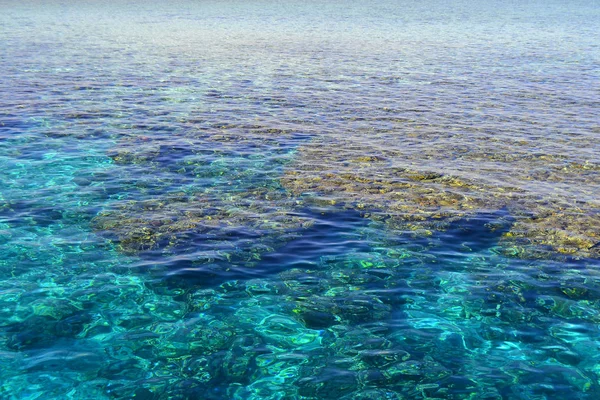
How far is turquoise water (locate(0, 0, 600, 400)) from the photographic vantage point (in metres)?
10.6

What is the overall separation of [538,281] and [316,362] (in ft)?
20.4

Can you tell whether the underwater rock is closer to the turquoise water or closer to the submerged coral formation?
the turquoise water

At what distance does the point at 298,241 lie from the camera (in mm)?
15688

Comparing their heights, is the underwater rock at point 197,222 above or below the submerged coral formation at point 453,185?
below

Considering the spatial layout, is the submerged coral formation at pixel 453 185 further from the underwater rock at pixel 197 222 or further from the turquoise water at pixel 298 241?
the underwater rock at pixel 197 222

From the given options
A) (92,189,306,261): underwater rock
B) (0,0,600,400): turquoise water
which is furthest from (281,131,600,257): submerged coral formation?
(92,189,306,261): underwater rock

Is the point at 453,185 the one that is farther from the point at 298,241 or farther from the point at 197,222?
the point at 197,222

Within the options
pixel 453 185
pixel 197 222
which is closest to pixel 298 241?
pixel 197 222

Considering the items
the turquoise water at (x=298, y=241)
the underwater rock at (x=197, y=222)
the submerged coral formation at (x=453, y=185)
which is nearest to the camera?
the turquoise water at (x=298, y=241)

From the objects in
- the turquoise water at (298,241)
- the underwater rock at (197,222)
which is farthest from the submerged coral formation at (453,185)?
the underwater rock at (197,222)

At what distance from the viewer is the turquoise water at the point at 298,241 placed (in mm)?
10562

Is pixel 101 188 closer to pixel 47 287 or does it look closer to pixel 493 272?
pixel 47 287

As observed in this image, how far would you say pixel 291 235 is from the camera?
16.0 meters

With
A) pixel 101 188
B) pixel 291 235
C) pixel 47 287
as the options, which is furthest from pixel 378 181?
pixel 47 287
